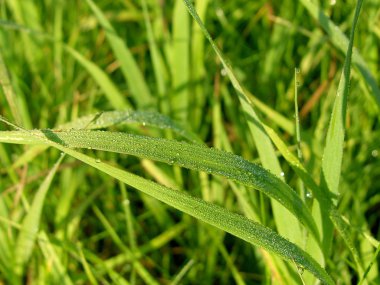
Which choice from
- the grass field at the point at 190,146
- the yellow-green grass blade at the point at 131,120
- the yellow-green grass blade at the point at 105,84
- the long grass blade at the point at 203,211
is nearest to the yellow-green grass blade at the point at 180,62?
the grass field at the point at 190,146

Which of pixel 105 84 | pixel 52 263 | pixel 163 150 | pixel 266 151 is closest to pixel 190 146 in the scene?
pixel 163 150

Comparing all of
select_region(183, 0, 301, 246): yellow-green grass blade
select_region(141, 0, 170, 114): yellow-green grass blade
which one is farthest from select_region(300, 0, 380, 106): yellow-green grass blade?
select_region(141, 0, 170, 114): yellow-green grass blade

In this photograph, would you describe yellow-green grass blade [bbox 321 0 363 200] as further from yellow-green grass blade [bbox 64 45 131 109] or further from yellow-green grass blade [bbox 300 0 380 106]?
yellow-green grass blade [bbox 64 45 131 109]

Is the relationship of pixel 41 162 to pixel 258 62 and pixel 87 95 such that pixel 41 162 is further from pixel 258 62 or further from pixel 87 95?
pixel 258 62

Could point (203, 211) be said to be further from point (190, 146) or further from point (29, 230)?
point (29, 230)

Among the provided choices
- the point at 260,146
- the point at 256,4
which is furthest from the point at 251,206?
the point at 256,4

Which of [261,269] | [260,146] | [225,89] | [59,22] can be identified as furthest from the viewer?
[59,22]
